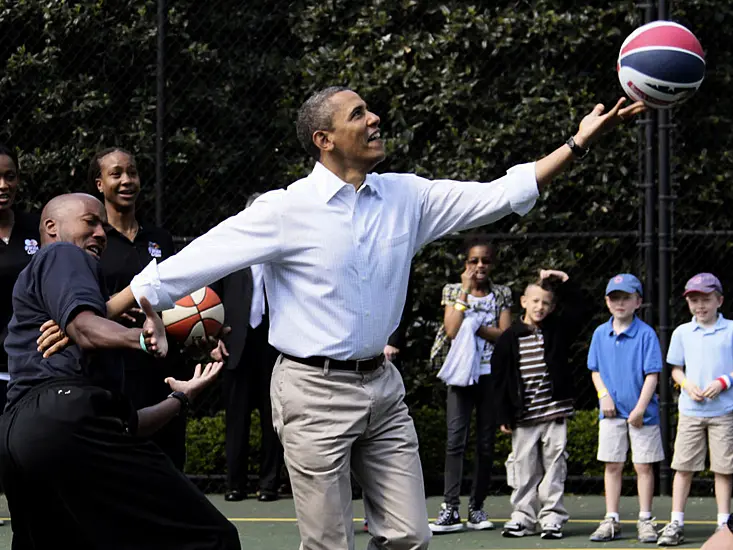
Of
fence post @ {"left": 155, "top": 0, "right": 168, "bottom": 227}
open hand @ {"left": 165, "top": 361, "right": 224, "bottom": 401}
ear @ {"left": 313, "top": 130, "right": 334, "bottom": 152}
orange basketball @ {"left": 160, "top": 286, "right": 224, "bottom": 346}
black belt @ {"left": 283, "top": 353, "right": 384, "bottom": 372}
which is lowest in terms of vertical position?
open hand @ {"left": 165, "top": 361, "right": 224, "bottom": 401}

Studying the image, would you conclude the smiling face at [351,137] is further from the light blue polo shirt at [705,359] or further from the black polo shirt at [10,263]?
the light blue polo shirt at [705,359]

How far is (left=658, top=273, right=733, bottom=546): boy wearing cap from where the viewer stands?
8102 millimetres

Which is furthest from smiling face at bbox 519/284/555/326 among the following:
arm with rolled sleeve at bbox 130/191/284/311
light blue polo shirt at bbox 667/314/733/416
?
arm with rolled sleeve at bbox 130/191/284/311

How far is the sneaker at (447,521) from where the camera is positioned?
841 cm

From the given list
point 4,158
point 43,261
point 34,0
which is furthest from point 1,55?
point 43,261

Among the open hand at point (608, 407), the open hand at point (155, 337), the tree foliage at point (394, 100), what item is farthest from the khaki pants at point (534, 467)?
the open hand at point (155, 337)

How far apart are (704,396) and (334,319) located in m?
3.66

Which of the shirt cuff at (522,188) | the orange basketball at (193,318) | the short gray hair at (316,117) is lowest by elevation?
the orange basketball at (193,318)

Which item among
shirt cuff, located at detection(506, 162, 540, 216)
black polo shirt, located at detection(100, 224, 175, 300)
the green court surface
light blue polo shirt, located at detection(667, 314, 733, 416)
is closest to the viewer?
shirt cuff, located at detection(506, 162, 540, 216)

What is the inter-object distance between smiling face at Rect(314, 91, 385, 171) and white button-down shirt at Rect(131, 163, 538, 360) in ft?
0.32

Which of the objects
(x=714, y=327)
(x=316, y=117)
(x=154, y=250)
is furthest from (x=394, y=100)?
(x=316, y=117)

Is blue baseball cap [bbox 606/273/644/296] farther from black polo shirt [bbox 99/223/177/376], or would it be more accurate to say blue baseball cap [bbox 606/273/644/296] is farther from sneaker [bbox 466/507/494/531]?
black polo shirt [bbox 99/223/177/376]

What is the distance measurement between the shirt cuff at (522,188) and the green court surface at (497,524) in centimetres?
305

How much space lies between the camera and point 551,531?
8109mm
